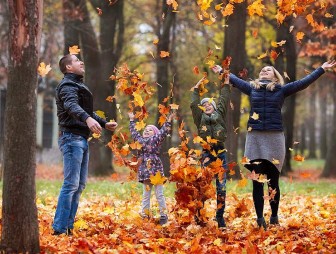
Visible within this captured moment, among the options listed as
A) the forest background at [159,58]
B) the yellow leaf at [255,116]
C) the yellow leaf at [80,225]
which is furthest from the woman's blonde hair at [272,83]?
the yellow leaf at [80,225]

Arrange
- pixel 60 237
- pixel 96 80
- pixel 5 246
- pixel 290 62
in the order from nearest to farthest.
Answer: pixel 5 246
pixel 60 237
pixel 96 80
pixel 290 62

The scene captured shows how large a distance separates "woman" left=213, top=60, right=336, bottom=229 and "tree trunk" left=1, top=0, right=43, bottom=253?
9.15 ft

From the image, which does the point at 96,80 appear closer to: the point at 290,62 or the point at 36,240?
the point at 290,62

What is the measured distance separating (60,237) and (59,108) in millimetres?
1494

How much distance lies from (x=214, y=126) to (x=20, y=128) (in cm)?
279

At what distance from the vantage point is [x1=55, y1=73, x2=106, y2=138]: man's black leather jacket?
22.8ft

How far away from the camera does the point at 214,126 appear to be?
7.74 meters

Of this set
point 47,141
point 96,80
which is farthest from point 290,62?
point 47,141

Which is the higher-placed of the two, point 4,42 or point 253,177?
point 4,42

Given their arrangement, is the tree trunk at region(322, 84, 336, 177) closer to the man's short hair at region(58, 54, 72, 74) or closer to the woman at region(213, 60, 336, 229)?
the woman at region(213, 60, 336, 229)

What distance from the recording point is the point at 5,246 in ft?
19.0

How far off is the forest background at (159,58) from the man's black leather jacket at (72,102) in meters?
0.32

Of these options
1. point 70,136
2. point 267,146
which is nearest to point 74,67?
point 70,136

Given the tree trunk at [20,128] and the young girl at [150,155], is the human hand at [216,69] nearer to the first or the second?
the young girl at [150,155]
